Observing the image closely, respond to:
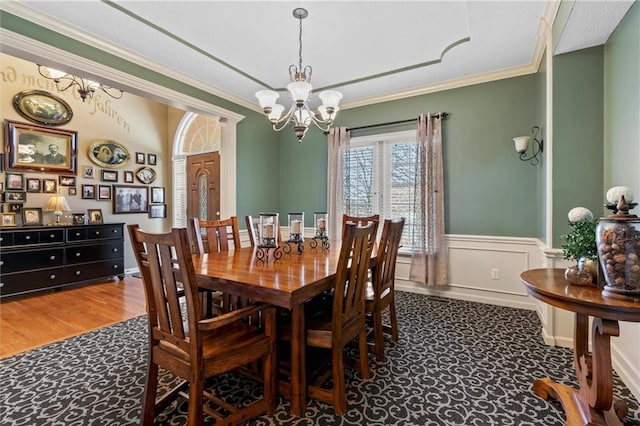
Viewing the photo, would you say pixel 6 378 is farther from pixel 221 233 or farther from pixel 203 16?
pixel 203 16

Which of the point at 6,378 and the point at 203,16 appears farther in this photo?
the point at 203,16

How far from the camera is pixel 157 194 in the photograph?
18.5 feet

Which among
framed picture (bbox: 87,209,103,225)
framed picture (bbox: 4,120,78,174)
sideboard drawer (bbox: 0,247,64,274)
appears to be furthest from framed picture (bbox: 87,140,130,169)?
sideboard drawer (bbox: 0,247,64,274)

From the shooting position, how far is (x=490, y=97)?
354cm

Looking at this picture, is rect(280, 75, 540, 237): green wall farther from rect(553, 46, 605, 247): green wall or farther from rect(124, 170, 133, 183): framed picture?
rect(124, 170, 133, 183): framed picture

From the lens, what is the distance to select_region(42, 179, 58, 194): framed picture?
168 inches

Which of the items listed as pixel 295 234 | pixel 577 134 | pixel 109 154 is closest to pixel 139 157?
pixel 109 154

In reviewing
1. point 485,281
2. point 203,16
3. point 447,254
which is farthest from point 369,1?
point 485,281

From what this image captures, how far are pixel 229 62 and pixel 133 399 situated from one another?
316 cm

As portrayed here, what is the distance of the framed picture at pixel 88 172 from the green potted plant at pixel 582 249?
5.92 metres

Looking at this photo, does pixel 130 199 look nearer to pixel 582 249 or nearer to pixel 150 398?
pixel 150 398

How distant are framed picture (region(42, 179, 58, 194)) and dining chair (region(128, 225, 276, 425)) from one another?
4.08m

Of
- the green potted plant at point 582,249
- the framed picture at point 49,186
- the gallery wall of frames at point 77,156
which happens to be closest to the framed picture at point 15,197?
the gallery wall of frames at point 77,156

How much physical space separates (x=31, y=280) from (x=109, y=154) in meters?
2.15
